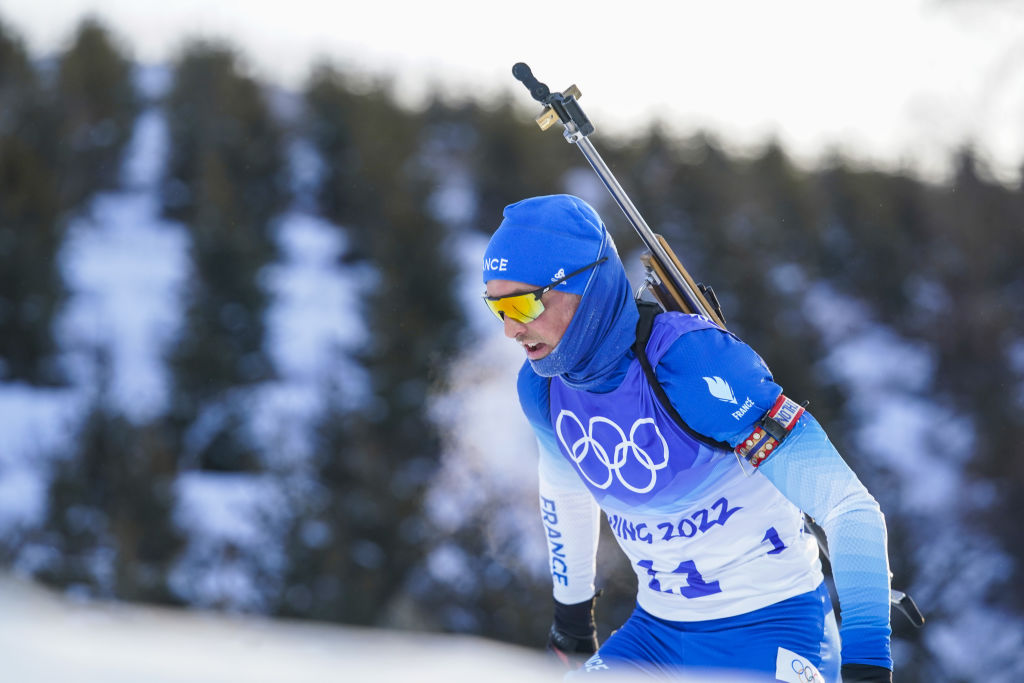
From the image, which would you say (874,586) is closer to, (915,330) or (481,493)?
(481,493)

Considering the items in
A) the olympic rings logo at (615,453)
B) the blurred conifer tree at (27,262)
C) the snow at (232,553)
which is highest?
the blurred conifer tree at (27,262)

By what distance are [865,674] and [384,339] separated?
29.1ft

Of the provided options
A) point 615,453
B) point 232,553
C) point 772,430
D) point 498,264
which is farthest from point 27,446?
→ point 772,430

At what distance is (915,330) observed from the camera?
1489 centimetres

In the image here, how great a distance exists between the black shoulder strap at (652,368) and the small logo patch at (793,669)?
1.78 feet

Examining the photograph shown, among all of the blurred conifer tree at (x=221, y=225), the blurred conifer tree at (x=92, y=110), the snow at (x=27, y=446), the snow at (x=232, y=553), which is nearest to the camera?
the snow at (x=232, y=553)

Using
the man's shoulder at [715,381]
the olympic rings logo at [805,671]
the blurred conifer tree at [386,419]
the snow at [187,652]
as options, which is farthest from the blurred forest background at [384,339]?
the snow at [187,652]

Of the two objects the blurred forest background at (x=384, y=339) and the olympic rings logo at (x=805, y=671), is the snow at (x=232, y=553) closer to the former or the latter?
the blurred forest background at (x=384, y=339)

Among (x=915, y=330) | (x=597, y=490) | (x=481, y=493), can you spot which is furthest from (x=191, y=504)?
(x=915, y=330)

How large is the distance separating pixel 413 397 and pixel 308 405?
1.86m

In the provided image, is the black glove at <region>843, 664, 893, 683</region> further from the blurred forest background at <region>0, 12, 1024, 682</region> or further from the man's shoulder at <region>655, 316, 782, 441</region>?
the blurred forest background at <region>0, 12, 1024, 682</region>

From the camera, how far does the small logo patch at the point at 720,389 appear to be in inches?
89.7

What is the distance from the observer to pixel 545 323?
2562mm

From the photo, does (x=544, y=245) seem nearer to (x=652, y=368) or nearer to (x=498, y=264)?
(x=498, y=264)
